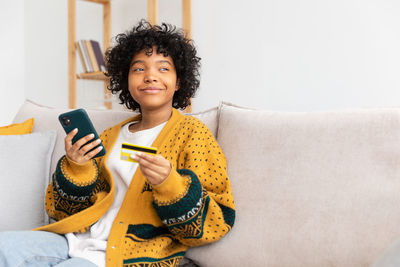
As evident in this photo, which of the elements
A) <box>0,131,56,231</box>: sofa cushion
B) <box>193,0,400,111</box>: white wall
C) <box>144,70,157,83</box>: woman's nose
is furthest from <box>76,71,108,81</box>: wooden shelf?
<box>144,70,157,83</box>: woman's nose

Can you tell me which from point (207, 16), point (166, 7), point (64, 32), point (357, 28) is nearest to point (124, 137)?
point (357, 28)

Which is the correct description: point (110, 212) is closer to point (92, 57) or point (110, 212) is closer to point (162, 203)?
point (162, 203)

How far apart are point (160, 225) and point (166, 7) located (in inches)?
68.9

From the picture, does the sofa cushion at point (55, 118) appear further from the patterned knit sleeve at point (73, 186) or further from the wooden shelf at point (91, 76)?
the wooden shelf at point (91, 76)

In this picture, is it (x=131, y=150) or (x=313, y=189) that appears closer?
(x=131, y=150)

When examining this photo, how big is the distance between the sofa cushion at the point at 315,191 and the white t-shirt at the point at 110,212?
23cm

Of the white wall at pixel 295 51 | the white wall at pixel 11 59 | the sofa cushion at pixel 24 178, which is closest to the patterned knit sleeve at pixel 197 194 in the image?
the sofa cushion at pixel 24 178

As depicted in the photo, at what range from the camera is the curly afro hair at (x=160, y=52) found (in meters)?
1.13

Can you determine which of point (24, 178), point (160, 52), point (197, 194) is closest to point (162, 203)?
point (197, 194)

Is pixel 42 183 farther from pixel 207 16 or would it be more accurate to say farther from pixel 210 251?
pixel 207 16

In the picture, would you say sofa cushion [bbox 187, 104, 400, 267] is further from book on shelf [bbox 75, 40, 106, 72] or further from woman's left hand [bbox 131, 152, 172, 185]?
book on shelf [bbox 75, 40, 106, 72]

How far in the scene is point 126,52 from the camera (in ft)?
3.87

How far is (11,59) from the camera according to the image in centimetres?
332

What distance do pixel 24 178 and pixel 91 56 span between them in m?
1.48
